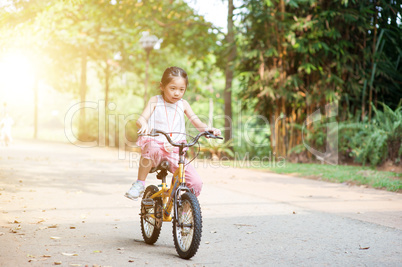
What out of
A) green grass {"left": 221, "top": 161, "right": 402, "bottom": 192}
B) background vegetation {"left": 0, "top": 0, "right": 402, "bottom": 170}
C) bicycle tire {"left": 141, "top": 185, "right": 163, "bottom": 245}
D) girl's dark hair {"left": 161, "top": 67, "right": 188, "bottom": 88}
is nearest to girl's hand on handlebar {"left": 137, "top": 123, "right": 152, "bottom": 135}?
girl's dark hair {"left": 161, "top": 67, "right": 188, "bottom": 88}

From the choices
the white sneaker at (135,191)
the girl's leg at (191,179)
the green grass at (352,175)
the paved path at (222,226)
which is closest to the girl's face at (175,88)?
the girl's leg at (191,179)

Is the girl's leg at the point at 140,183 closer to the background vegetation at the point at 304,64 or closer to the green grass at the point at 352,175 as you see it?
the green grass at the point at 352,175

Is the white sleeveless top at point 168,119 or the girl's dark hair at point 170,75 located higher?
the girl's dark hair at point 170,75

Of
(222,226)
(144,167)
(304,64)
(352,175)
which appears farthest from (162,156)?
(304,64)

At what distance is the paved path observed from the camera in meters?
4.60

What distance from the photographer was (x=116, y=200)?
838 cm

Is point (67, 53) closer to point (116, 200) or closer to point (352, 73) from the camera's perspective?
point (352, 73)

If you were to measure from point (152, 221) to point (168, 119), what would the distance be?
3.50ft

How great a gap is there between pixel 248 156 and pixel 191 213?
14216 mm

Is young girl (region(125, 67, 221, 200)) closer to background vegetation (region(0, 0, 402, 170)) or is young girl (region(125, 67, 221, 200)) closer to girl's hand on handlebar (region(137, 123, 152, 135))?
girl's hand on handlebar (region(137, 123, 152, 135))

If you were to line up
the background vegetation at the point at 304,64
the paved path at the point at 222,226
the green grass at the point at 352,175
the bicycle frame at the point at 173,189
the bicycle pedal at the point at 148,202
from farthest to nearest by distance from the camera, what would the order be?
the background vegetation at the point at 304,64
the green grass at the point at 352,175
the bicycle pedal at the point at 148,202
the bicycle frame at the point at 173,189
the paved path at the point at 222,226

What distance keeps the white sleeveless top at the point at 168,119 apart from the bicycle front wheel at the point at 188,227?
0.65m

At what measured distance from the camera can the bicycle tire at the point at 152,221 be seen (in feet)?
16.8

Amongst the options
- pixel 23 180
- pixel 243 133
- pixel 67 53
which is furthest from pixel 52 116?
pixel 23 180
